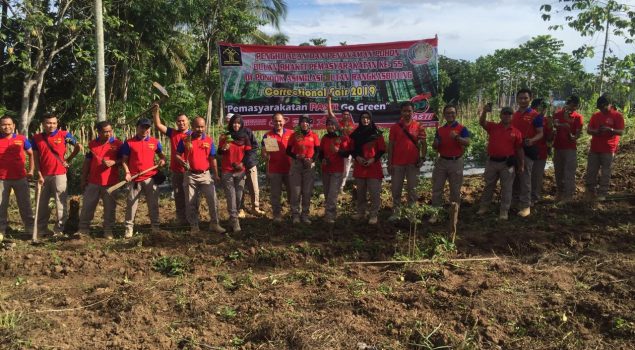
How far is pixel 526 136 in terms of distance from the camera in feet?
21.7

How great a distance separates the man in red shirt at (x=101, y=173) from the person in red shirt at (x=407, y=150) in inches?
141

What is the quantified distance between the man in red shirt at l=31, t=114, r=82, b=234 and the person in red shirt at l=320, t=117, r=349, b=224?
3.34 metres

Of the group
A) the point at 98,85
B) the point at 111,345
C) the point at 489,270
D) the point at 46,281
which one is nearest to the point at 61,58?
the point at 98,85

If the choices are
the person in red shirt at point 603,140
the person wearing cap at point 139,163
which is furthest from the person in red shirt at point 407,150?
the person wearing cap at point 139,163

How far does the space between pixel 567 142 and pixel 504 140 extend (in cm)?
132

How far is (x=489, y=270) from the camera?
193 inches

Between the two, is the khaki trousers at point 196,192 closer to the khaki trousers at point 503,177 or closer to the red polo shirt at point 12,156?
the red polo shirt at point 12,156

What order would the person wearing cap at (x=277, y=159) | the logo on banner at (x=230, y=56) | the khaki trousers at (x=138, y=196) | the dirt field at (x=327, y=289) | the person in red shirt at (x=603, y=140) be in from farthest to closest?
the logo on banner at (x=230, y=56) < the person in red shirt at (x=603, y=140) < the person wearing cap at (x=277, y=159) < the khaki trousers at (x=138, y=196) < the dirt field at (x=327, y=289)

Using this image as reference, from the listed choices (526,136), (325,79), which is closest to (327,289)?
(526,136)

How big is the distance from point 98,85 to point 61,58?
6.49 metres

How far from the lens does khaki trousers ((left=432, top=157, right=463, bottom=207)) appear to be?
21.1 feet

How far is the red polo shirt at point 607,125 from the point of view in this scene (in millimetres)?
6887

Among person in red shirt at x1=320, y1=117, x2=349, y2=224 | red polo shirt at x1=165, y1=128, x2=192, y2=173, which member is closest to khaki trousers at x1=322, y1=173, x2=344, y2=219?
person in red shirt at x1=320, y1=117, x2=349, y2=224

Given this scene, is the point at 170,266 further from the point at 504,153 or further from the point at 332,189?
the point at 504,153
